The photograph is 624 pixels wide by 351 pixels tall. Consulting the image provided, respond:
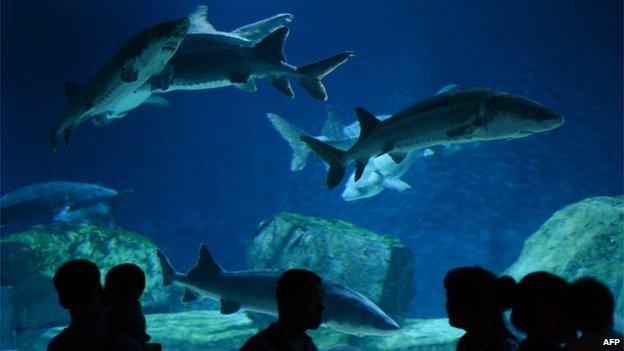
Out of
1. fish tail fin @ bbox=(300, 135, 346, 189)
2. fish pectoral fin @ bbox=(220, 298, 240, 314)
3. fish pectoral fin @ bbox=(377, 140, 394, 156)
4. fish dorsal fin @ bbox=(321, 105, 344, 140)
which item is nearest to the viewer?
fish pectoral fin @ bbox=(377, 140, 394, 156)

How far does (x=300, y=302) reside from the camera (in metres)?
2.21

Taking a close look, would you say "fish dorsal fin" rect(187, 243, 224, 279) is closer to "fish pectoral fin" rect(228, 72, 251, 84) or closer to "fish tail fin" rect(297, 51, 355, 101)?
"fish pectoral fin" rect(228, 72, 251, 84)

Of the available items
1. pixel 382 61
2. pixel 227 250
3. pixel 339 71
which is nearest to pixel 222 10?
pixel 339 71

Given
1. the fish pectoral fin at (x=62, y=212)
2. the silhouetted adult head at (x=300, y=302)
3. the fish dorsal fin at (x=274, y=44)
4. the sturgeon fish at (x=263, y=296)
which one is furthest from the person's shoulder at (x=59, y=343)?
the fish pectoral fin at (x=62, y=212)

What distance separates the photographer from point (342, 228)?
33.4 feet

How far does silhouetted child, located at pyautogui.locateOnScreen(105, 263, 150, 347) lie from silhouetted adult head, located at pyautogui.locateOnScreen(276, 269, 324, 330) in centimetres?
76

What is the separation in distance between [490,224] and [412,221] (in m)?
3.38

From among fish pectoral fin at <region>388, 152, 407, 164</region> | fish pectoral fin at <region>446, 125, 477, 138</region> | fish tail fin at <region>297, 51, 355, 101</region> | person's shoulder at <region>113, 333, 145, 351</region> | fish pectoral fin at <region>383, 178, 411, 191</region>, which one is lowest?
person's shoulder at <region>113, 333, 145, 351</region>

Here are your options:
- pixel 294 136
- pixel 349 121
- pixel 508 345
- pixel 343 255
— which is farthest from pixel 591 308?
pixel 349 121

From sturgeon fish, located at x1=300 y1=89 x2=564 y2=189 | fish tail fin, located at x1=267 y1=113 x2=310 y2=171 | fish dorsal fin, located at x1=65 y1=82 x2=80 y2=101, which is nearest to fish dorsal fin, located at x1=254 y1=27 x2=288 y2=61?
sturgeon fish, located at x1=300 y1=89 x2=564 y2=189

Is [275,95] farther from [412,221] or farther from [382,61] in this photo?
[412,221]

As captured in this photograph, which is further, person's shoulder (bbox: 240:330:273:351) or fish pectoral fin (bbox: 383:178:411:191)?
fish pectoral fin (bbox: 383:178:411:191)

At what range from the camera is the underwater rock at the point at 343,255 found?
9.40 meters

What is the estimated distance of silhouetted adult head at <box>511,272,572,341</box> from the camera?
2031 millimetres
